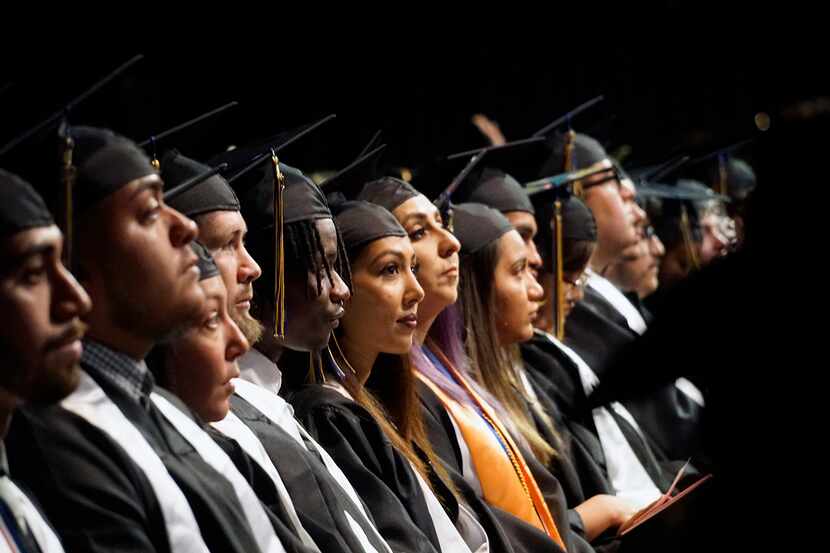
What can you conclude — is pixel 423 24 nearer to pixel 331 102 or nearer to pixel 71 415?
pixel 331 102

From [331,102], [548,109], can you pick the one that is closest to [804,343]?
[331,102]

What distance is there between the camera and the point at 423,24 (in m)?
8.17

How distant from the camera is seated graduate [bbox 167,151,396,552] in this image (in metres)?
2.93

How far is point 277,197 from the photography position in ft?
10.8

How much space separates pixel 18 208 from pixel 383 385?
183 centimetres

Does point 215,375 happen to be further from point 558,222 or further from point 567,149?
point 567,149

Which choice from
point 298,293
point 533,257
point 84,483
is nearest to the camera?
point 84,483

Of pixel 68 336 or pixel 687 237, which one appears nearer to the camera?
pixel 68 336

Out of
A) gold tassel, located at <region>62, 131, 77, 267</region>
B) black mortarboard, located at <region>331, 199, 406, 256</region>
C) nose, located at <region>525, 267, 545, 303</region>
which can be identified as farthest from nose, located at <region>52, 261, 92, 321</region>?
nose, located at <region>525, 267, 545, 303</region>

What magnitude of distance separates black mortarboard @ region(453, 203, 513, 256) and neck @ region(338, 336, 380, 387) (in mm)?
805

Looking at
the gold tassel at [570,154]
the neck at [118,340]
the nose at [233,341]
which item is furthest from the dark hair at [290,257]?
the gold tassel at [570,154]

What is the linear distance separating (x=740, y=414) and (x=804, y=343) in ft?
0.40

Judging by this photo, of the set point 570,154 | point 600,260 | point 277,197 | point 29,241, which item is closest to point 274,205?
point 277,197

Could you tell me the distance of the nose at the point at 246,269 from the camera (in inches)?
122
